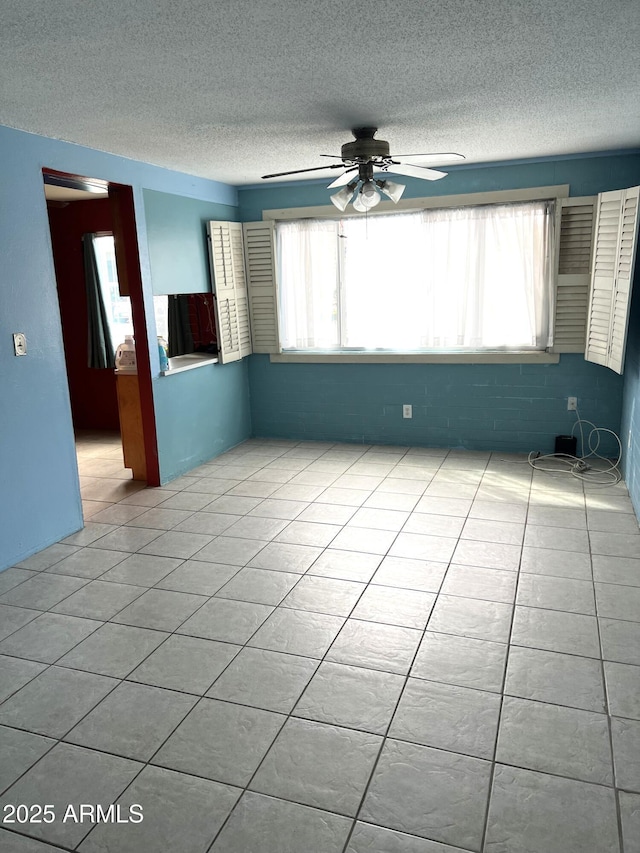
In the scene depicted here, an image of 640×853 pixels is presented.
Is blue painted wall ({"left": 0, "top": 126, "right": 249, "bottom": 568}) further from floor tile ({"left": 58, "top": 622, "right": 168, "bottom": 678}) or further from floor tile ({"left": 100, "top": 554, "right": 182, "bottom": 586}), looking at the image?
floor tile ({"left": 58, "top": 622, "right": 168, "bottom": 678})

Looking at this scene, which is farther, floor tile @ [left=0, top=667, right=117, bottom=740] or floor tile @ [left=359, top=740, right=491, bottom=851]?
floor tile @ [left=0, top=667, right=117, bottom=740]

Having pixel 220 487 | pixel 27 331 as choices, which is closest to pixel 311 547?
pixel 220 487

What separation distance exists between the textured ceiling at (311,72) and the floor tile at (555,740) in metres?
2.27

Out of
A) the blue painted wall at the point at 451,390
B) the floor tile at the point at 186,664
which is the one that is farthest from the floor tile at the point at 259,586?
the blue painted wall at the point at 451,390

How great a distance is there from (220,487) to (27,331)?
69.6 inches

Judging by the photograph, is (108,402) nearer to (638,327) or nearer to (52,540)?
(52,540)

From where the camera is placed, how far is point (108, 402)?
21.8 ft

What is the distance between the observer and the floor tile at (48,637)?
261 centimetres

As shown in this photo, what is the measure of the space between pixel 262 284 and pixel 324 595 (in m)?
3.46

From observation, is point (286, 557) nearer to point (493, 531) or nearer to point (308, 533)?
point (308, 533)

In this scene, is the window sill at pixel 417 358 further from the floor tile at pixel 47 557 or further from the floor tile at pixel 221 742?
the floor tile at pixel 221 742

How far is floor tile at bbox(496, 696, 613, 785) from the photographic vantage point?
190 centimetres

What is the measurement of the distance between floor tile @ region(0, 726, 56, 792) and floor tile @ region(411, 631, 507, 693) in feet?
4.28

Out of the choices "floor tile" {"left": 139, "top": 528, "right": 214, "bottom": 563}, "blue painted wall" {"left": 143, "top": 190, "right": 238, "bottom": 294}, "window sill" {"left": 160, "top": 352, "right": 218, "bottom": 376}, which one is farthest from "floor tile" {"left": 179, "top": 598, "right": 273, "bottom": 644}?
"blue painted wall" {"left": 143, "top": 190, "right": 238, "bottom": 294}
